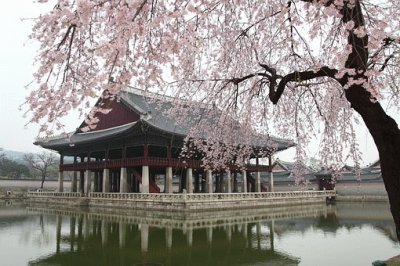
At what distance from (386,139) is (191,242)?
1157 centimetres

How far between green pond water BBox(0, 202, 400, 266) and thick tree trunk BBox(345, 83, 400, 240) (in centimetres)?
768

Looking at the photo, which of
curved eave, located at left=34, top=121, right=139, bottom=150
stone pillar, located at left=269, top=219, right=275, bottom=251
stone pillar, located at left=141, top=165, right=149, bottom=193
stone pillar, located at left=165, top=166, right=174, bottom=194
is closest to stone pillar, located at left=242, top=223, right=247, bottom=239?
stone pillar, located at left=269, top=219, right=275, bottom=251

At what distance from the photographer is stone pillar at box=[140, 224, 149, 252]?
14327 mm

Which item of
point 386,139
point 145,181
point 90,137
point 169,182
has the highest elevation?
point 90,137

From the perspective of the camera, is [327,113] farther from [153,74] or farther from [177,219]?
[177,219]

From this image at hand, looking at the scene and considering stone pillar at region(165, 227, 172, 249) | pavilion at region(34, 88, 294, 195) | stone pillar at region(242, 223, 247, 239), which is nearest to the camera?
stone pillar at region(165, 227, 172, 249)

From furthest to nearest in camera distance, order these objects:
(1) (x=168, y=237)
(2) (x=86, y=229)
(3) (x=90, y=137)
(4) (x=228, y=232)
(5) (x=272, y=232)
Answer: (3) (x=90, y=137)
(2) (x=86, y=229)
(5) (x=272, y=232)
(4) (x=228, y=232)
(1) (x=168, y=237)

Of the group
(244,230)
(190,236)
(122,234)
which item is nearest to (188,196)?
(244,230)

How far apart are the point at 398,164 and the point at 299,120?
4208mm

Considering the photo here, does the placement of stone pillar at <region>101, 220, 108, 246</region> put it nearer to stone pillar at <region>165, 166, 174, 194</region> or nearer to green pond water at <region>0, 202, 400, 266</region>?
green pond water at <region>0, 202, 400, 266</region>

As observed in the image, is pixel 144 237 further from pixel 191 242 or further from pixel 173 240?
pixel 191 242

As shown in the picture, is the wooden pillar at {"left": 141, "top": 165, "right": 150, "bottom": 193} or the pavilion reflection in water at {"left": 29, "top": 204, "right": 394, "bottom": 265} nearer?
the pavilion reflection in water at {"left": 29, "top": 204, "right": 394, "bottom": 265}

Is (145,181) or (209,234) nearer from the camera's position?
(209,234)

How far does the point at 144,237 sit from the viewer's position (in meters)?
16.6
